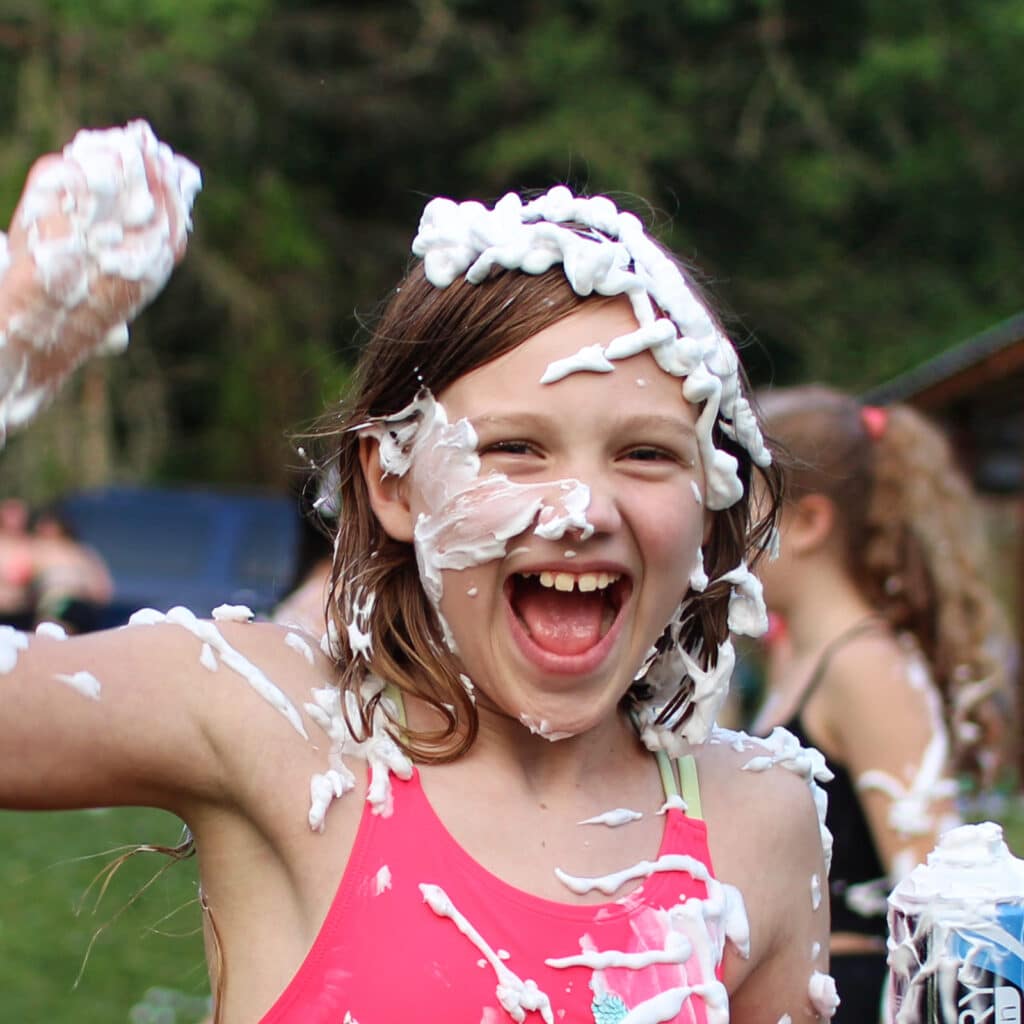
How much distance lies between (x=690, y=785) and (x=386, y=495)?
55 cm

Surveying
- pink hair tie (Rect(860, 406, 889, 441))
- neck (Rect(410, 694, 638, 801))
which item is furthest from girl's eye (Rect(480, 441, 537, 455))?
pink hair tie (Rect(860, 406, 889, 441))

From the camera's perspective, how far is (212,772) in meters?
1.78

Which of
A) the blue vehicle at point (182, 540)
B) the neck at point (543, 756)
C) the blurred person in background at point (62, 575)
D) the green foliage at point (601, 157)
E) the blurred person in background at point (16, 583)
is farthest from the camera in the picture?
the green foliage at point (601, 157)

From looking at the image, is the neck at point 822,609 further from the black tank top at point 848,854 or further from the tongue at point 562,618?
the tongue at point 562,618

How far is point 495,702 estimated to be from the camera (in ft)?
6.44

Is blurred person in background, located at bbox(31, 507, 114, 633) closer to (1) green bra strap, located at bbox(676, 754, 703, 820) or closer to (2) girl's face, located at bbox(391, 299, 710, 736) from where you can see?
(1) green bra strap, located at bbox(676, 754, 703, 820)

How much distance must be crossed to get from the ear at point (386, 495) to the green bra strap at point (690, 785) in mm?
474

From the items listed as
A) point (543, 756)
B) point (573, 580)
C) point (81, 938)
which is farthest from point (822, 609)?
point (81, 938)

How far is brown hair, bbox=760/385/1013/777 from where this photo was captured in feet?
12.8

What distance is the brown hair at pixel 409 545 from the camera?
1934 mm

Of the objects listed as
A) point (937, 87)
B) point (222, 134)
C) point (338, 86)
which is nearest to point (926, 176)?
point (937, 87)

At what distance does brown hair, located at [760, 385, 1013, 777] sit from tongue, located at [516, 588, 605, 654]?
1934 mm

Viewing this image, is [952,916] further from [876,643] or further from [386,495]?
[876,643]

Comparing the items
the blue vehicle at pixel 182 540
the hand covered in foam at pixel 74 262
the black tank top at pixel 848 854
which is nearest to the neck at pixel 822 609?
the black tank top at pixel 848 854
